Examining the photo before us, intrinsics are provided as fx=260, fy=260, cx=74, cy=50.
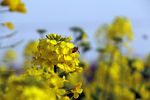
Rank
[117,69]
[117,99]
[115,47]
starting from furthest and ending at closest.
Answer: [117,69], [115,47], [117,99]

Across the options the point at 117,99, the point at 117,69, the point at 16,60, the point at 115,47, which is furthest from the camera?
the point at 16,60

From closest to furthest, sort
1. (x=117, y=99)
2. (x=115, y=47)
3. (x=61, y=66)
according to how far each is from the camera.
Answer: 1. (x=61, y=66)
2. (x=117, y=99)
3. (x=115, y=47)

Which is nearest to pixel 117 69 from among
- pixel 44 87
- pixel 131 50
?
pixel 131 50

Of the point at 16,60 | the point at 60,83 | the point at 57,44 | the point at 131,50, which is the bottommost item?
the point at 16,60

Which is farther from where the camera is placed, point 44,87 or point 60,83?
point 60,83

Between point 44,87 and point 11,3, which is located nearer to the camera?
point 44,87

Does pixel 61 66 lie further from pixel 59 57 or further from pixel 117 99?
pixel 117 99

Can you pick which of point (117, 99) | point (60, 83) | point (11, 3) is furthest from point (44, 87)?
point (117, 99)

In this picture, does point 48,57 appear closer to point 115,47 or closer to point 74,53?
point 74,53

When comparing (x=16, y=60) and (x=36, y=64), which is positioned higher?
(x=36, y=64)
